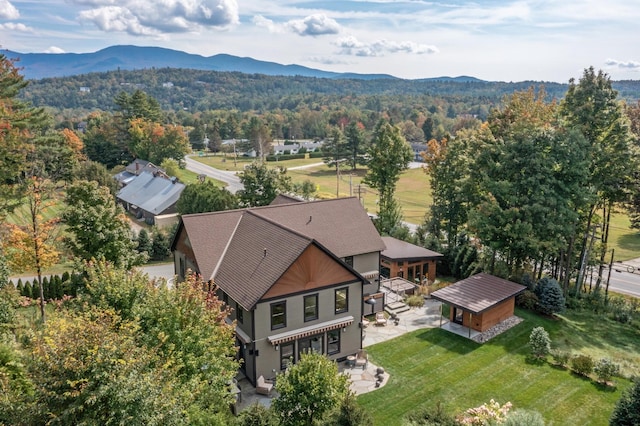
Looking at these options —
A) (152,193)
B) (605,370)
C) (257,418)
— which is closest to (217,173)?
(152,193)

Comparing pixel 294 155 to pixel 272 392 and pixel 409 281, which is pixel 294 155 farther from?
pixel 272 392

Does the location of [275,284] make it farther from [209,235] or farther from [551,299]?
[551,299]

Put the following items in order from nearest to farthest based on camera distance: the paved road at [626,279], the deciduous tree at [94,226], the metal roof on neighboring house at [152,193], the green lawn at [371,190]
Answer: the deciduous tree at [94,226] < the paved road at [626,279] < the metal roof on neighboring house at [152,193] < the green lawn at [371,190]

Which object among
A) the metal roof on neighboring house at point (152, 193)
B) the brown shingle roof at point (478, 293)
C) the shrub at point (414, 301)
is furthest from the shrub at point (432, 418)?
the metal roof on neighboring house at point (152, 193)

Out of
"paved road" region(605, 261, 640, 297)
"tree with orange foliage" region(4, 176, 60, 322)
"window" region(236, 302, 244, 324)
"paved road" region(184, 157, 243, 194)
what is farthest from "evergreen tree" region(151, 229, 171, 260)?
"paved road" region(605, 261, 640, 297)

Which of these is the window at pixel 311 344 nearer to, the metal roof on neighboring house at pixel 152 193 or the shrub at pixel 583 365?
the shrub at pixel 583 365

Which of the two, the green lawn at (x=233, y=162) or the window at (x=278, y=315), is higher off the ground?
the window at (x=278, y=315)
